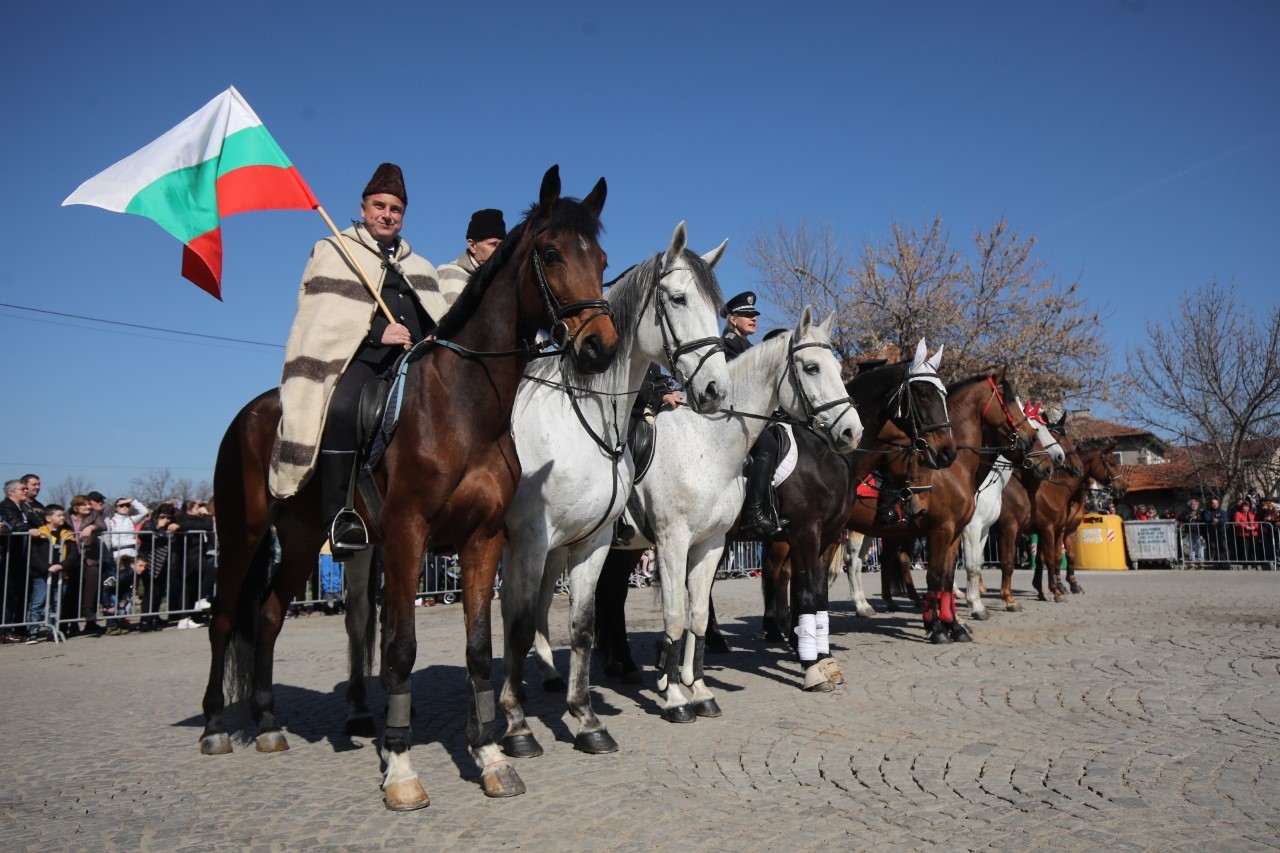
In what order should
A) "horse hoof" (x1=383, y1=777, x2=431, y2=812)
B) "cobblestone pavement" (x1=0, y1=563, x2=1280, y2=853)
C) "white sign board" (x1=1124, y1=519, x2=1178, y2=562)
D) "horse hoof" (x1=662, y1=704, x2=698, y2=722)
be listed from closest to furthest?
"cobblestone pavement" (x1=0, y1=563, x2=1280, y2=853)
"horse hoof" (x1=383, y1=777, x2=431, y2=812)
"horse hoof" (x1=662, y1=704, x2=698, y2=722)
"white sign board" (x1=1124, y1=519, x2=1178, y2=562)

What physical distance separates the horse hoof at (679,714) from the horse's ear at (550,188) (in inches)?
148

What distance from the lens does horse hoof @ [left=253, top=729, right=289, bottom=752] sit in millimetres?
5742

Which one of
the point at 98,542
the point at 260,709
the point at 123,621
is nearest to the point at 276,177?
the point at 260,709

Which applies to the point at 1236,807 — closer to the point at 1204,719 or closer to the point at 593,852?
the point at 1204,719

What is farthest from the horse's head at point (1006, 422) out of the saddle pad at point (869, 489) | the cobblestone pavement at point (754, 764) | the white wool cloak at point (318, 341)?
the white wool cloak at point (318, 341)

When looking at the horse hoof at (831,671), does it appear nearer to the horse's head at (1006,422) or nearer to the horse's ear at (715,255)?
→ the horse's ear at (715,255)

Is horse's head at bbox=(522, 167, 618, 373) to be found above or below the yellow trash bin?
above

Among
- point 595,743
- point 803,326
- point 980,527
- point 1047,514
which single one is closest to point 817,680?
point 595,743

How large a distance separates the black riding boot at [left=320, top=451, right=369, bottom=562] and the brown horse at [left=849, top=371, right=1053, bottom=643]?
6649 millimetres

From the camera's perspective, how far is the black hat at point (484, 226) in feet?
23.0

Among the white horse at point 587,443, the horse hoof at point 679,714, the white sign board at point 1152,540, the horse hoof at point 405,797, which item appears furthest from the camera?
the white sign board at point 1152,540

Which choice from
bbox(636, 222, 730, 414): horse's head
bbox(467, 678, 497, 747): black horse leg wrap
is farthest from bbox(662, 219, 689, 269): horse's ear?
bbox(467, 678, 497, 747): black horse leg wrap

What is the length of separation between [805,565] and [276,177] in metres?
5.24

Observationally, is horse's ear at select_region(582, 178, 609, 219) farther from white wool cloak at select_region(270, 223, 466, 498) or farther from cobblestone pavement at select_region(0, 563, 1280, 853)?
cobblestone pavement at select_region(0, 563, 1280, 853)
